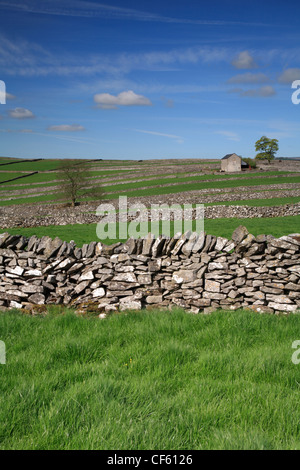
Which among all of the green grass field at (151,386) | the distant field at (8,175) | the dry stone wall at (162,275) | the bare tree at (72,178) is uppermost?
the distant field at (8,175)

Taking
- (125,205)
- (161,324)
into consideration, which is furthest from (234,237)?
(125,205)

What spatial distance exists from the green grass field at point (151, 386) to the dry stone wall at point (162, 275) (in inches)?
67.0

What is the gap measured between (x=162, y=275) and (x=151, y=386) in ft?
13.9

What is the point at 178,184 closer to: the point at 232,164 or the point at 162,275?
the point at 232,164

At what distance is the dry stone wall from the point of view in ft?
24.5

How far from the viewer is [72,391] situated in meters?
3.62

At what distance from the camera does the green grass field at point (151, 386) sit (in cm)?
302

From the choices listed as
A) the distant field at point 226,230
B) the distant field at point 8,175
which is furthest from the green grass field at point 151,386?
the distant field at point 8,175

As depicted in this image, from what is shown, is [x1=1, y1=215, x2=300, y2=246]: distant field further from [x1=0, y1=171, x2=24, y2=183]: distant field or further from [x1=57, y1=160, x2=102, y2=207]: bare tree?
[x1=0, y1=171, x2=24, y2=183]: distant field

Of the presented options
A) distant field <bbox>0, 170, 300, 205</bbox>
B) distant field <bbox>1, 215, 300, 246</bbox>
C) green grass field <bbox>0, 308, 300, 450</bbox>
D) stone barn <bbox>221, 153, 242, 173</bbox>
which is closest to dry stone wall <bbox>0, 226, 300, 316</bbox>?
green grass field <bbox>0, 308, 300, 450</bbox>

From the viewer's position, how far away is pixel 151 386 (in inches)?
149

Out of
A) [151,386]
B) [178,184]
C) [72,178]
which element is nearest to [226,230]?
Result: [151,386]

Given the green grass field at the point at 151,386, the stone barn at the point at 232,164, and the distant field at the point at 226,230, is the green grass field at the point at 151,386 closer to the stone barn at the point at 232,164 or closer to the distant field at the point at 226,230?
the distant field at the point at 226,230

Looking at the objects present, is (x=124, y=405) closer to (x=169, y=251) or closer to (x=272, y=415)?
(x=272, y=415)
